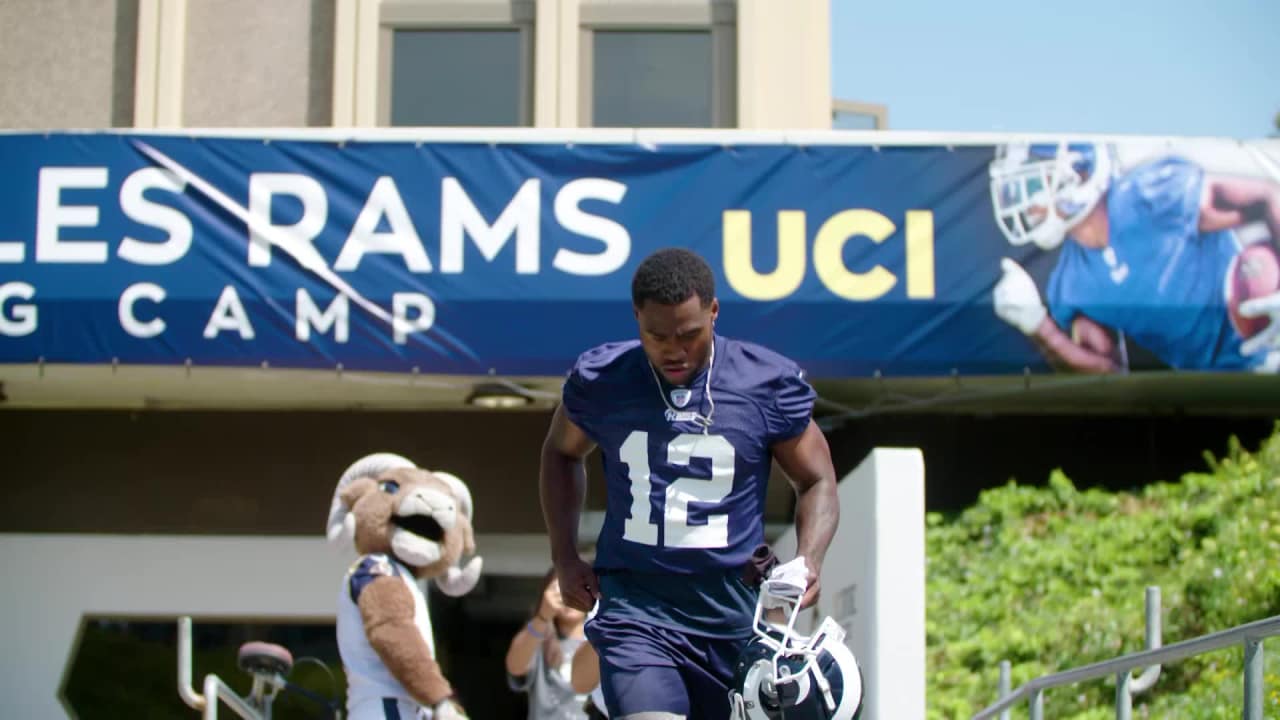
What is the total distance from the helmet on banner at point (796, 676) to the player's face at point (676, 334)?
0.65 m

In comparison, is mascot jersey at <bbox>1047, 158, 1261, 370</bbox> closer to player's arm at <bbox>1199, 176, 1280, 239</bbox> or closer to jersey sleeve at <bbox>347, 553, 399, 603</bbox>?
player's arm at <bbox>1199, 176, 1280, 239</bbox>

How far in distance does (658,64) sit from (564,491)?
8.62 meters

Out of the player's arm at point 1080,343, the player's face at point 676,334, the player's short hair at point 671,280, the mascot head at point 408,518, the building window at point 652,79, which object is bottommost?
the mascot head at point 408,518

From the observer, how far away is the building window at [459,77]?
506 inches

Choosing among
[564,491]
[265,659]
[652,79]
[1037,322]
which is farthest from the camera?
[652,79]

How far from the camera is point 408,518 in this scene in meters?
7.27

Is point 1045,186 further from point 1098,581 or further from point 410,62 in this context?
point 410,62

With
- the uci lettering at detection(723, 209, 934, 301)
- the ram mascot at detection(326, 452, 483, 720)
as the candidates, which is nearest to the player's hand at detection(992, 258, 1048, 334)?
the uci lettering at detection(723, 209, 934, 301)

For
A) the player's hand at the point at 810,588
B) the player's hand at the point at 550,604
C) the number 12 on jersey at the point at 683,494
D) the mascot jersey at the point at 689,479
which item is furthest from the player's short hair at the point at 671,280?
the player's hand at the point at 550,604

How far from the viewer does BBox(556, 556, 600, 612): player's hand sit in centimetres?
457

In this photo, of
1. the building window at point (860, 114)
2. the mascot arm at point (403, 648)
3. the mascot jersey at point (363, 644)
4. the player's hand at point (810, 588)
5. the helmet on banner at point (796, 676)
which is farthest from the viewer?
the building window at point (860, 114)

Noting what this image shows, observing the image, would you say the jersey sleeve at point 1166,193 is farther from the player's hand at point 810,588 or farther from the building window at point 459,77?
the player's hand at point 810,588

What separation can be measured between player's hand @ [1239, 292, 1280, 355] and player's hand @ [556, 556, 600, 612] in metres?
6.75

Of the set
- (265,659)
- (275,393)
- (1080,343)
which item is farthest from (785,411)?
(275,393)
